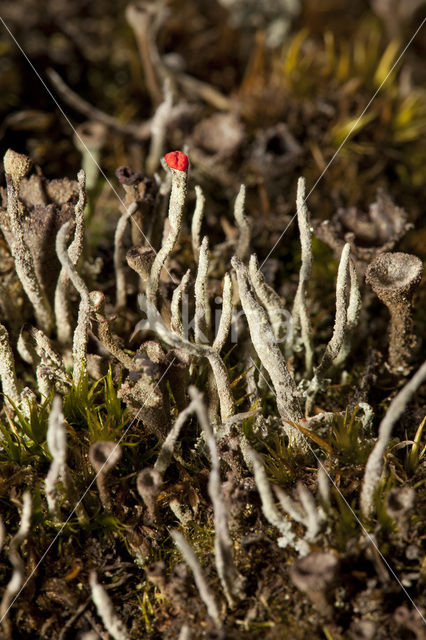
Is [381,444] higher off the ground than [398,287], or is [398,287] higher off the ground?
[398,287]

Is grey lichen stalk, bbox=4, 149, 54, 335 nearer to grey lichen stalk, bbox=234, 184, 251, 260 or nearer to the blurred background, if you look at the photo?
A: grey lichen stalk, bbox=234, 184, 251, 260

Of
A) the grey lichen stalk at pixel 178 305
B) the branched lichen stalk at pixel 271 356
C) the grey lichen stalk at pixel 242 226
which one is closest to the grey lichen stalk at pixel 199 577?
the branched lichen stalk at pixel 271 356

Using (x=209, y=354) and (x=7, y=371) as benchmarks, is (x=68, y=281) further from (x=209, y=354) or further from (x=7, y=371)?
(x=209, y=354)

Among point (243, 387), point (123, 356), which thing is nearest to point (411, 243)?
point (243, 387)

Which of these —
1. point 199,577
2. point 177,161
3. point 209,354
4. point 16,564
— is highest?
point 177,161

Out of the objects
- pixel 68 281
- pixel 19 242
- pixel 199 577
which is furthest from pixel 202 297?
pixel 199 577
